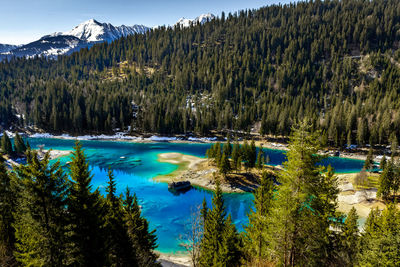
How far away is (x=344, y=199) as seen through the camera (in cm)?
5522

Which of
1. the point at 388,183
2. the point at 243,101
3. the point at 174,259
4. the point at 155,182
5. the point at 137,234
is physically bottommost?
the point at 174,259

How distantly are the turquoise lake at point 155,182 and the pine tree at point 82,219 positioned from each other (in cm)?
1237

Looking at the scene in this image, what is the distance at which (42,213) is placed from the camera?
51.0 ft

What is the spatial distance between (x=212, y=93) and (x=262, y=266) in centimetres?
16868

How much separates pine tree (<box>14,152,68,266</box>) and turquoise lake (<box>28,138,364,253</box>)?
41.6ft

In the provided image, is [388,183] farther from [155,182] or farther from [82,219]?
[82,219]

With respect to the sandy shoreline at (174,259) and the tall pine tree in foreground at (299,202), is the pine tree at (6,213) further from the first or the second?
the tall pine tree in foreground at (299,202)

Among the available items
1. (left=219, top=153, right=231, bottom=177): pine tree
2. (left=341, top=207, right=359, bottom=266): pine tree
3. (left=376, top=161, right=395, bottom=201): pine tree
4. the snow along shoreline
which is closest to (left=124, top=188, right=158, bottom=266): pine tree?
(left=341, top=207, right=359, bottom=266): pine tree

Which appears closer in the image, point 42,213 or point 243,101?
point 42,213

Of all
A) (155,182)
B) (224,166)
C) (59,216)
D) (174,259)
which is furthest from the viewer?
(155,182)

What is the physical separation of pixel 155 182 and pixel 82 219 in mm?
51991

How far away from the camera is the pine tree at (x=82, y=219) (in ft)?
53.5

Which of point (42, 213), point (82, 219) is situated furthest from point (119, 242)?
point (42, 213)

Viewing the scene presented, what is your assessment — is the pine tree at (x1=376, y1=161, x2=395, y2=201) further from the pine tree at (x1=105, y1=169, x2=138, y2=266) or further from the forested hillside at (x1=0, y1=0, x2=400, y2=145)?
the forested hillside at (x1=0, y1=0, x2=400, y2=145)
